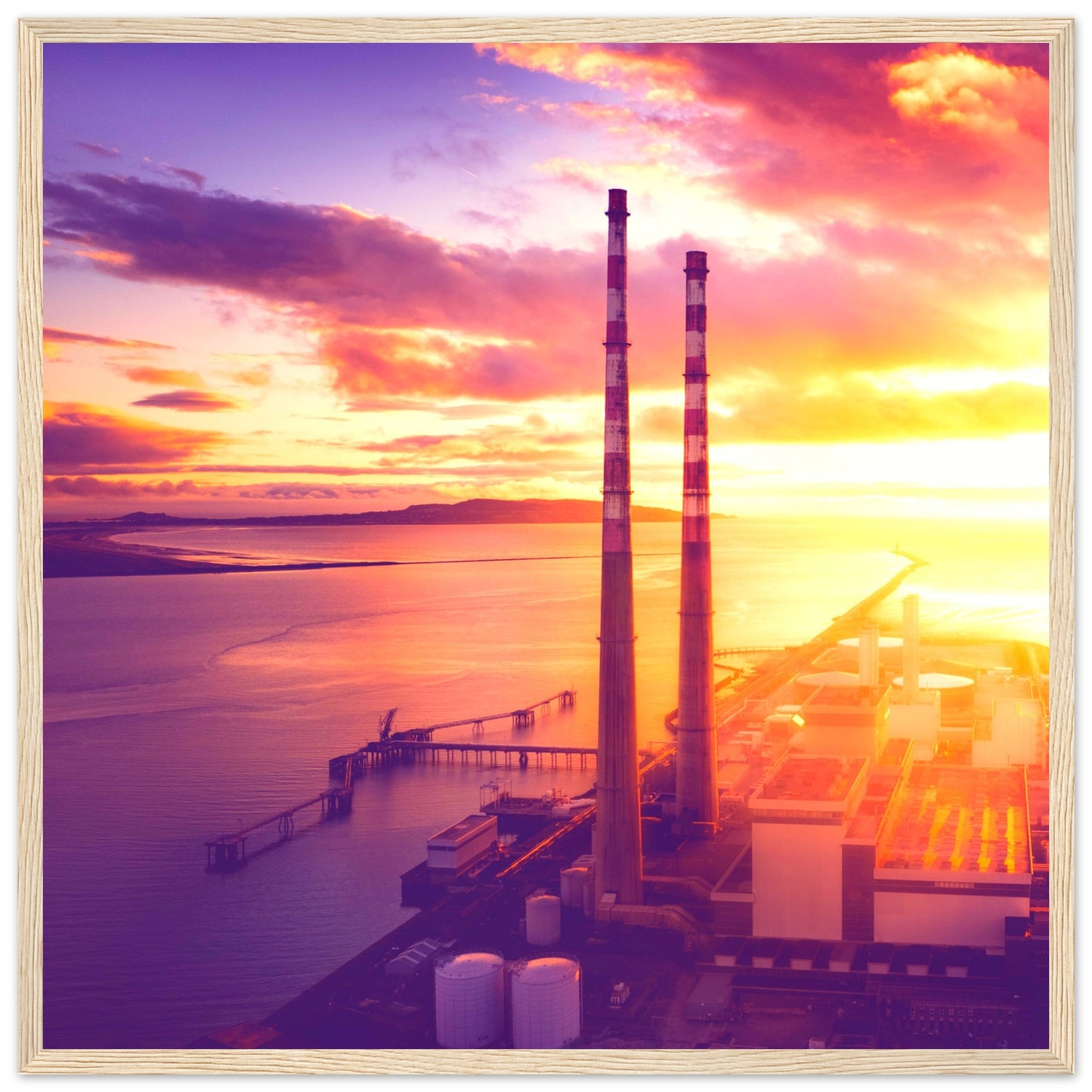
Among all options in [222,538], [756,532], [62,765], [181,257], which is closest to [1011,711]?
[756,532]

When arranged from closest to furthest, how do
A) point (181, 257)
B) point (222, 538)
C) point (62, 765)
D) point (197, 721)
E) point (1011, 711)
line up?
point (181, 257) → point (1011, 711) → point (222, 538) → point (62, 765) → point (197, 721)

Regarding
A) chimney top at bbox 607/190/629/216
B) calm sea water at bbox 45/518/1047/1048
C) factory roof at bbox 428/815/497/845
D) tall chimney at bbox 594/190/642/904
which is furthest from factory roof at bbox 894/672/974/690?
chimney top at bbox 607/190/629/216

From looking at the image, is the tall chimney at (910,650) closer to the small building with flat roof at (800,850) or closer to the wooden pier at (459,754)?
the small building with flat roof at (800,850)

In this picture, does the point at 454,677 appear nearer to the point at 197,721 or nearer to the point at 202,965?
the point at 197,721

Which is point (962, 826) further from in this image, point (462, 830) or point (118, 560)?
point (118, 560)

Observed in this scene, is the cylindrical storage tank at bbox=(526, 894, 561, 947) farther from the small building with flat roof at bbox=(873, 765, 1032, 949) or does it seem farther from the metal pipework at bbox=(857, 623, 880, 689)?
the metal pipework at bbox=(857, 623, 880, 689)

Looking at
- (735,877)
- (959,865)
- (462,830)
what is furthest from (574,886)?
(959,865)

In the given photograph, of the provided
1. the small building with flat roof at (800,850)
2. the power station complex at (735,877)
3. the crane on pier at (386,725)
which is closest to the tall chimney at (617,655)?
the power station complex at (735,877)
